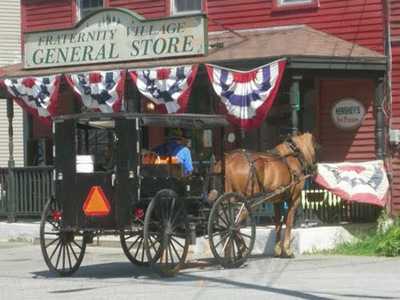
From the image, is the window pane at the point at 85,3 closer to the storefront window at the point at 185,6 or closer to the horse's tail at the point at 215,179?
the storefront window at the point at 185,6

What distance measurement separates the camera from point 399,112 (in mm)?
17875

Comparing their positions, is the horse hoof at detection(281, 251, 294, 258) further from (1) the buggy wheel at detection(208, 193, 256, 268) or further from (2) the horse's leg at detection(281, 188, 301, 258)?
(1) the buggy wheel at detection(208, 193, 256, 268)

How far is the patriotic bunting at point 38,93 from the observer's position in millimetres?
19172

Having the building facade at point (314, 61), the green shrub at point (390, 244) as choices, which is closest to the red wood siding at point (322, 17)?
the building facade at point (314, 61)

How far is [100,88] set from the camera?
18.5 m

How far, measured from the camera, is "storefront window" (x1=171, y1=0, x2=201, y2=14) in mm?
20922

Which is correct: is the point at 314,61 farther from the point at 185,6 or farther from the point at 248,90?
the point at 185,6

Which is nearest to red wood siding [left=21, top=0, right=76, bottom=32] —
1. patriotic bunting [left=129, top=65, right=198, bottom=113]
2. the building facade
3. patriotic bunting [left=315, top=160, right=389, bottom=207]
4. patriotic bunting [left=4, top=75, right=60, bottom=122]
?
the building facade

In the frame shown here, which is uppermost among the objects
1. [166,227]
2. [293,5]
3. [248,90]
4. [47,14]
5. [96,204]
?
[47,14]

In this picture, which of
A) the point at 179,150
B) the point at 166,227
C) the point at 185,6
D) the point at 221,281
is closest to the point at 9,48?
the point at 185,6

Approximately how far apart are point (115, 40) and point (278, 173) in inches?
224

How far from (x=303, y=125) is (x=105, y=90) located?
426 centimetres

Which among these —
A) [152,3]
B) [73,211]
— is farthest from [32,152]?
[73,211]

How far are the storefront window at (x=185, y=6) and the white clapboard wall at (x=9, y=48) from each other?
27.7ft
